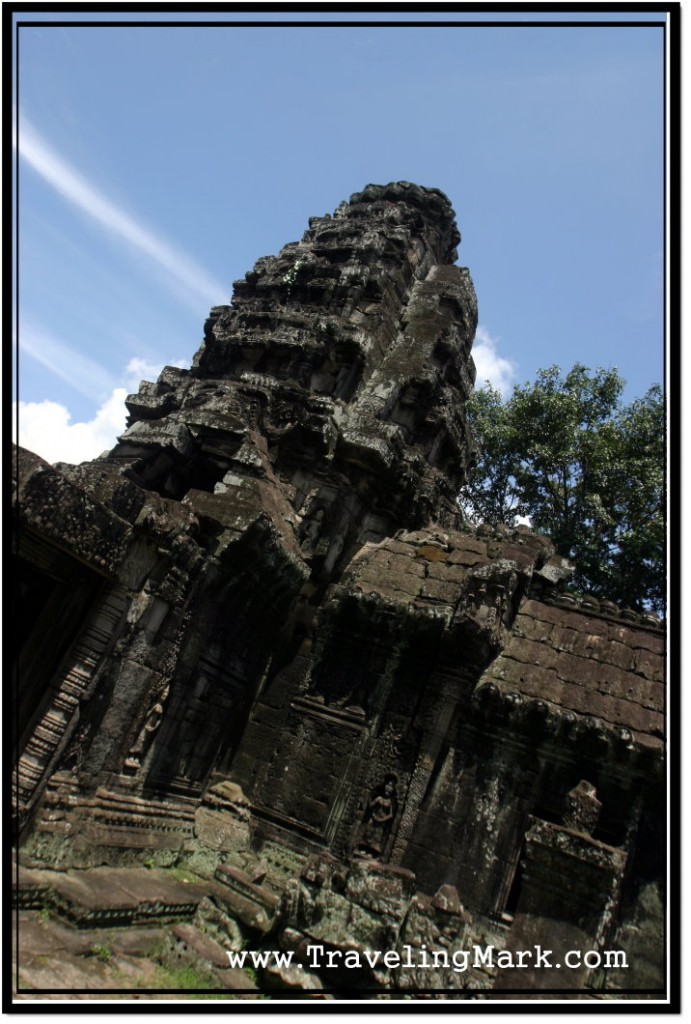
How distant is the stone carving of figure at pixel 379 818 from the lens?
8.12 meters

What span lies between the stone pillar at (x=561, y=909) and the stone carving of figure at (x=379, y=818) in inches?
96.4

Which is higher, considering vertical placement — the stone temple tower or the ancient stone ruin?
the stone temple tower

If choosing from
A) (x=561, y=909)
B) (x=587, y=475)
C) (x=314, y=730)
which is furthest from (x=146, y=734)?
(x=587, y=475)

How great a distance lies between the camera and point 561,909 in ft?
19.3

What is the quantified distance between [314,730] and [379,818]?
146cm

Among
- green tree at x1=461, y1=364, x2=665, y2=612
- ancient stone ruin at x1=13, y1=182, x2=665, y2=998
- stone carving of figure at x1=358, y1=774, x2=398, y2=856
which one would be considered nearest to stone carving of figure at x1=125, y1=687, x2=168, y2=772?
ancient stone ruin at x1=13, y1=182, x2=665, y2=998

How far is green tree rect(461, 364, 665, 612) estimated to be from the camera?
20.1 metres

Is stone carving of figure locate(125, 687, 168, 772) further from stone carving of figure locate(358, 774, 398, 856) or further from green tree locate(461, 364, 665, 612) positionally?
green tree locate(461, 364, 665, 612)

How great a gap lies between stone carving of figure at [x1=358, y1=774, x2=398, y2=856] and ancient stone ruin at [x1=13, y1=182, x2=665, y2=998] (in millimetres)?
31

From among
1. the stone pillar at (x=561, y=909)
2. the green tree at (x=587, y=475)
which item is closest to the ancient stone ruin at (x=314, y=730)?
the stone pillar at (x=561, y=909)

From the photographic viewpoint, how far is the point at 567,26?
4.68m

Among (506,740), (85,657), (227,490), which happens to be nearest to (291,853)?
(506,740)

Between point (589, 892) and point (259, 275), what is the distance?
52.4 ft

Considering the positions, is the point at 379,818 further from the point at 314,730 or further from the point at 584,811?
the point at 584,811
